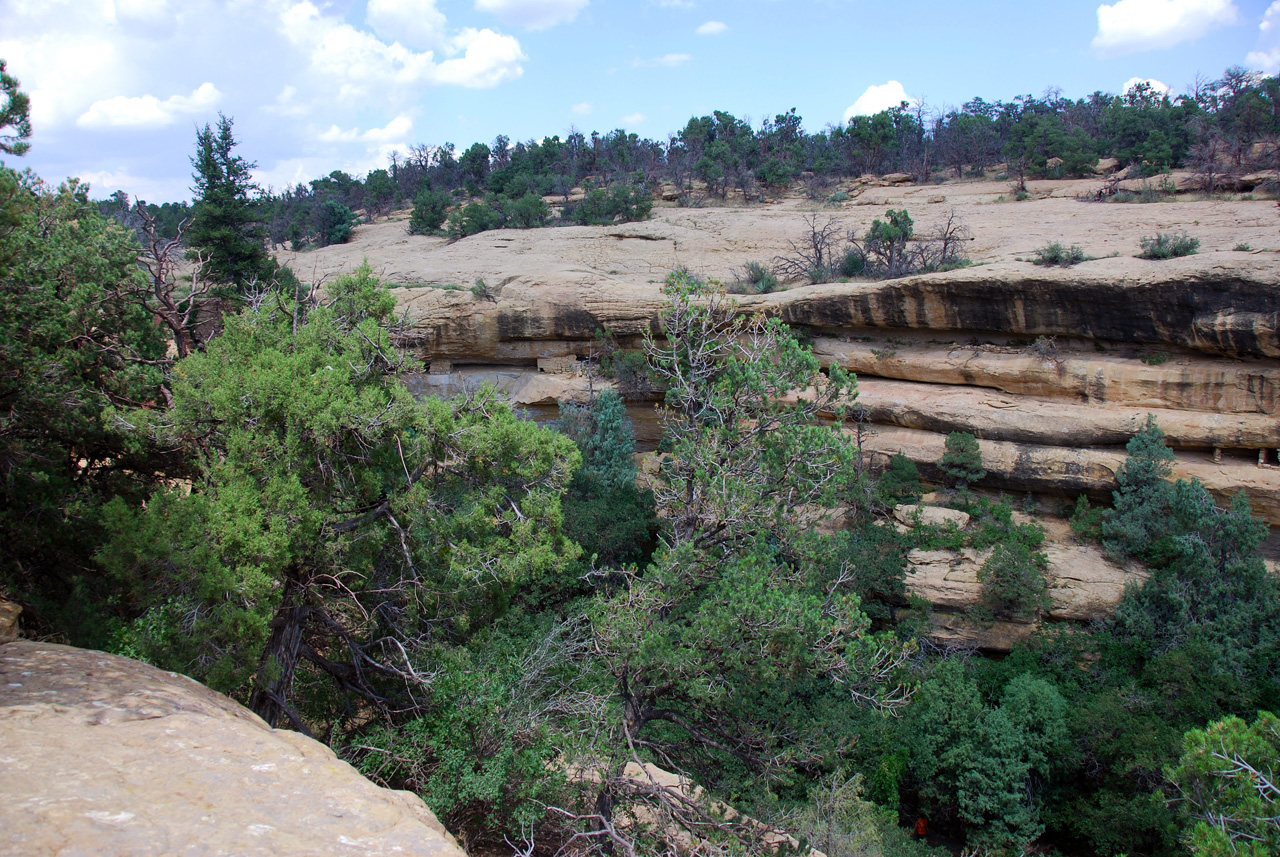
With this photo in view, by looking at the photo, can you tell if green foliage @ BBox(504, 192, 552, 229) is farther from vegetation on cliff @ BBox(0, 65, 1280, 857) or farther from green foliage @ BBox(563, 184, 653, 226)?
vegetation on cliff @ BBox(0, 65, 1280, 857)

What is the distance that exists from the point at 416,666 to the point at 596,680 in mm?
2207

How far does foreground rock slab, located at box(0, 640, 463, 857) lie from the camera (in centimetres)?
358

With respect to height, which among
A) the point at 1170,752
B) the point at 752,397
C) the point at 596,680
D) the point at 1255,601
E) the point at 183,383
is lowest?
the point at 1170,752

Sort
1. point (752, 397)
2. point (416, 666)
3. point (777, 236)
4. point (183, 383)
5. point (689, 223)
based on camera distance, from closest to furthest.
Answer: point (183, 383) → point (416, 666) → point (752, 397) → point (777, 236) → point (689, 223)

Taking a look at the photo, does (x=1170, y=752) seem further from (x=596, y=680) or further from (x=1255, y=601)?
(x=596, y=680)

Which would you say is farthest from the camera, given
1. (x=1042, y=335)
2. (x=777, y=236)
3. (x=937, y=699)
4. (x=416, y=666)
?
(x=777, y=236)

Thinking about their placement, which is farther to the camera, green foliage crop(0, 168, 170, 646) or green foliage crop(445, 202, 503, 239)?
green foliage crop(445, 202, 503, 239)

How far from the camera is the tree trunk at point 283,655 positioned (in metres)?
7.78

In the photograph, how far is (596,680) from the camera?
8.98 m

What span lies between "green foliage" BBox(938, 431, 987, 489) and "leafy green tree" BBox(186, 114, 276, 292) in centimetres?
1898

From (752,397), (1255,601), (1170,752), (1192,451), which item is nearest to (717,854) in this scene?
→ (752,397)

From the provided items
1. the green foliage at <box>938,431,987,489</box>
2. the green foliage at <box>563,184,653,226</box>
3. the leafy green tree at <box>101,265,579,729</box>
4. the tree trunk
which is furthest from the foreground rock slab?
the green foliage at <box>563,184,653,226</box>

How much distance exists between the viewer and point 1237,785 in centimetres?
710

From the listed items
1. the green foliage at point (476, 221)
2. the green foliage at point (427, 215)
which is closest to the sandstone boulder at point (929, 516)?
the green foliage at point (476, 221)
